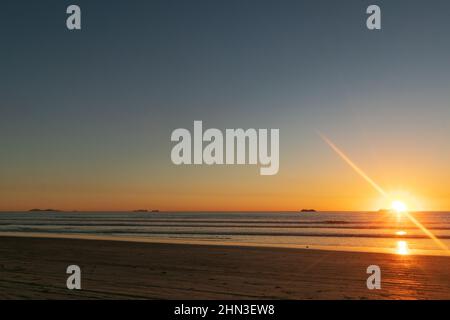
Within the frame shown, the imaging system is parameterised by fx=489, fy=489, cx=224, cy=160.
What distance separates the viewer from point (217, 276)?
16.2 metres

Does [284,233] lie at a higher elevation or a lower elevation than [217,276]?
higher

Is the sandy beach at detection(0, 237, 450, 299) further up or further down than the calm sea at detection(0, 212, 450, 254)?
further down

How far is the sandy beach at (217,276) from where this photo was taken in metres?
12.9

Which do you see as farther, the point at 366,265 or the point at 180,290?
the point at 366,265

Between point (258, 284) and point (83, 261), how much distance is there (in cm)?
927

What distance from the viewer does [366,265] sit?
19.7 m

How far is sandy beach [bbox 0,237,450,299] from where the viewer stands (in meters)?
12.9
